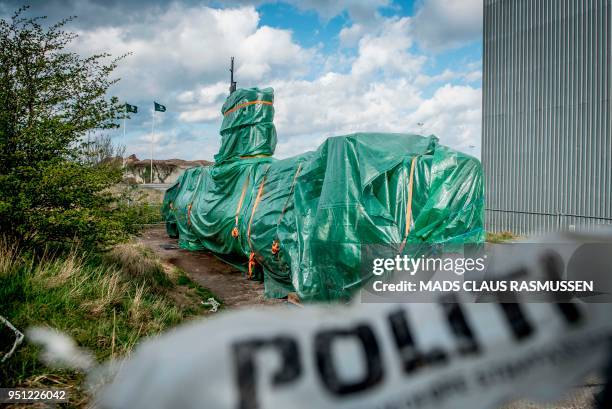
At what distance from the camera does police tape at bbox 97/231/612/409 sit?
791 millimetres

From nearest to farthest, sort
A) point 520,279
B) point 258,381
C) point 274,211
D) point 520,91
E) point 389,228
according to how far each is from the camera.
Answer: point 258,381 < point 520,279 < point 389,228 < point 274,211 < point 520,91

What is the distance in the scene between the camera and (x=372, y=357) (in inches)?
36.3

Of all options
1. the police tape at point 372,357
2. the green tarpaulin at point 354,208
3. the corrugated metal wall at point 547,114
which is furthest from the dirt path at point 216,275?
the corrugated metal wall at point 547,114

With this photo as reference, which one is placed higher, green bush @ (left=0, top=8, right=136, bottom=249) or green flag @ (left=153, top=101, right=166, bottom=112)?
green flag @ (left=153, top=101, right=166, bottom=112)

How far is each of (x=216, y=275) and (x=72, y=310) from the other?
15.3ft

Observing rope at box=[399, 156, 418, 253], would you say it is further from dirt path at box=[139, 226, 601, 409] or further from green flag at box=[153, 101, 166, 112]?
green flag at box=[153, 101, 166, 112]

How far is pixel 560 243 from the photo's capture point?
1.21 meters

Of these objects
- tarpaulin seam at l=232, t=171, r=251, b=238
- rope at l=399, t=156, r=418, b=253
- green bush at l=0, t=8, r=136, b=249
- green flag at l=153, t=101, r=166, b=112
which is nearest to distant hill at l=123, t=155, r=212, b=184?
green flag at l=153, t=101, r=166, b=112

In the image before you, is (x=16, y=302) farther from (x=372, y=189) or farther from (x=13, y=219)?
(x=372, y=189)

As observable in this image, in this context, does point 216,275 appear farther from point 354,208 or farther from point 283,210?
point 354,208

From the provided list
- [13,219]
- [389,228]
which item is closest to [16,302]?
[13,219]

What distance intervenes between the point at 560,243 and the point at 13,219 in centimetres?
545

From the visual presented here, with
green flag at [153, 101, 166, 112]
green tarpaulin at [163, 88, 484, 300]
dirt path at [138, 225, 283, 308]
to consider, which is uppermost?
green flag at [153, 101, 166, 112]

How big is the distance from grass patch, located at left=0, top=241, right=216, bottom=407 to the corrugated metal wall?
9.88 m
